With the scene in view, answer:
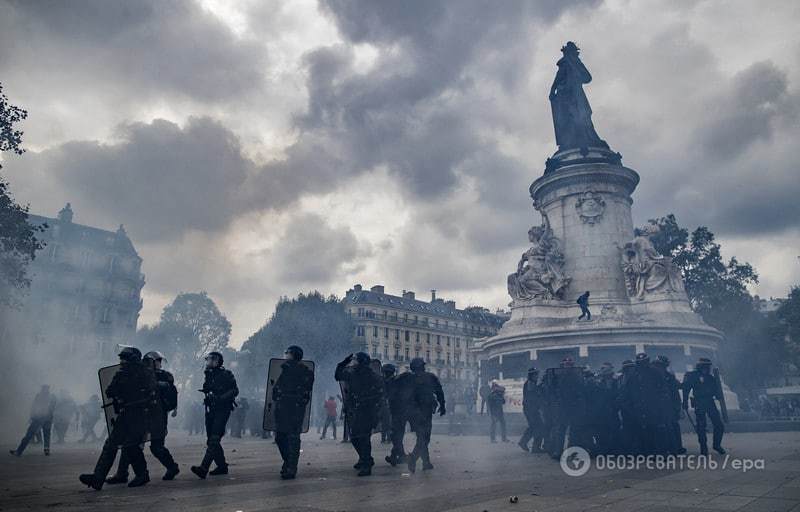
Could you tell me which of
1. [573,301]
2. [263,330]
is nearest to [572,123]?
[573,301]

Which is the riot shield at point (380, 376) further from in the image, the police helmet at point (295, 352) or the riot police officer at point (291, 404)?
the police helmet at point (295, 352)

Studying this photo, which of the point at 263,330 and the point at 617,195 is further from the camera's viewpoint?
the point at 263,330

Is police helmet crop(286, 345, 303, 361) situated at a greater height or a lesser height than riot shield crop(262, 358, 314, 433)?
greater

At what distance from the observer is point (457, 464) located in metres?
11.0

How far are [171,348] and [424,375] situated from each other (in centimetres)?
7081

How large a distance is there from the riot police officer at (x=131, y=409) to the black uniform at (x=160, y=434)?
22 cm

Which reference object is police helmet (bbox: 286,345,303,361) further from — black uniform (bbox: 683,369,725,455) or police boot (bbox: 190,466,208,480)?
black uniform (bbox: 683,369,725,455)

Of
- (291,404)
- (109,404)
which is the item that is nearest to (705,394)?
(291,404)

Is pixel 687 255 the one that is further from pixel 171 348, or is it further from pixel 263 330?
pixel 171 348

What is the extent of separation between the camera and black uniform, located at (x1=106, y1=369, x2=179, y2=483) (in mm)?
8539

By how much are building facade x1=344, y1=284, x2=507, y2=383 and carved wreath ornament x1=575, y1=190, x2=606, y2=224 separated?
190 ft

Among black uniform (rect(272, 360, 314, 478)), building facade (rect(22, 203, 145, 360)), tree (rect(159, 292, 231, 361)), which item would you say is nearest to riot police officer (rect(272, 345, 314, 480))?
black uniform (rect(272, 360, 314, 478))

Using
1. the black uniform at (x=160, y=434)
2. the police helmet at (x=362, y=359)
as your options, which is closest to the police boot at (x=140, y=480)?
the black uniform at (x=160, y=434)

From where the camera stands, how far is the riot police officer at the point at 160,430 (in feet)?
28.0
